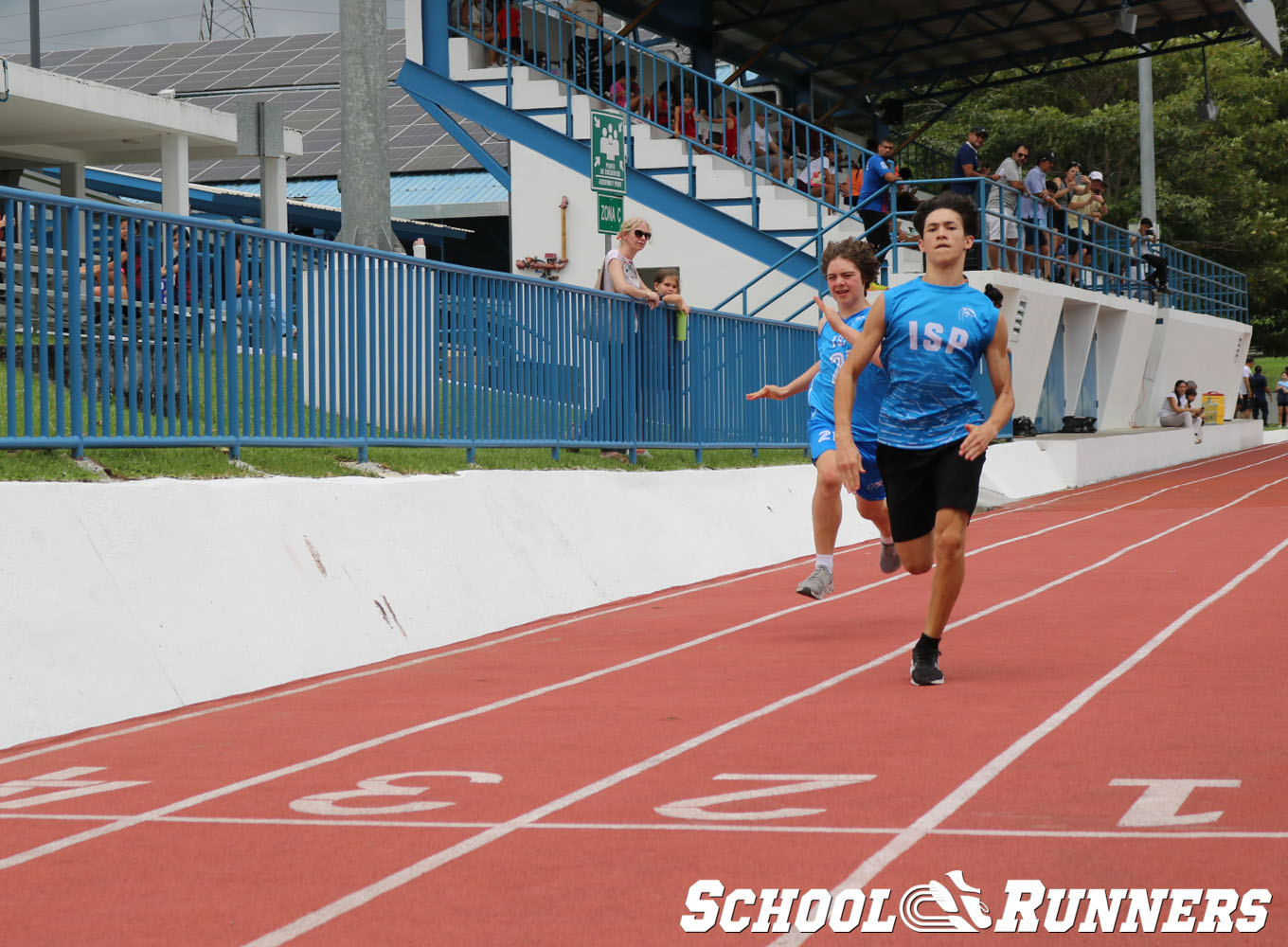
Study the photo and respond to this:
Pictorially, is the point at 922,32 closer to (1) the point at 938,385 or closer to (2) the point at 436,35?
(2) the point at 436,35

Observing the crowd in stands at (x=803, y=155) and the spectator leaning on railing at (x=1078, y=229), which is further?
the spectator leaning on railing at (x=1078, y=229)

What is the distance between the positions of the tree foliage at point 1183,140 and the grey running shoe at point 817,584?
130ft

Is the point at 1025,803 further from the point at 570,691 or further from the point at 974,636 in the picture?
the point at 974,636

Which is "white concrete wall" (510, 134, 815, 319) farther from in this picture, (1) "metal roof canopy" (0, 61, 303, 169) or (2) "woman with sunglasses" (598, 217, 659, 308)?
(2) "woman with sunglasses" (598, 217, 659, 308)

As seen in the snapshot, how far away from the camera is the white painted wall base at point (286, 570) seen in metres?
7.95

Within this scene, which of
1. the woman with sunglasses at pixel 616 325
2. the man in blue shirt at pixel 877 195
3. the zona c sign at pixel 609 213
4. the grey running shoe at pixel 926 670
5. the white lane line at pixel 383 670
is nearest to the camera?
the white lane line at pixel 383 670

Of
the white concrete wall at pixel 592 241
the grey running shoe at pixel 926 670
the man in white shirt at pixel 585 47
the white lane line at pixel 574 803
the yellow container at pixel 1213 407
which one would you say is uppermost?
the man in white shirt at pixel 585 47

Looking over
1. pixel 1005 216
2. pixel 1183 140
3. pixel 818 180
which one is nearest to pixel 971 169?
pixel 1005 216

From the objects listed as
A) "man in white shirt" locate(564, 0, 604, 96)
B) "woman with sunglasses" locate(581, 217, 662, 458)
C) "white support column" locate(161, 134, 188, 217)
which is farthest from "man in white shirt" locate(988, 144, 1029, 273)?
"white support column" locate(161, 134, 188, 217)

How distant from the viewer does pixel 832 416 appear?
10.9 m

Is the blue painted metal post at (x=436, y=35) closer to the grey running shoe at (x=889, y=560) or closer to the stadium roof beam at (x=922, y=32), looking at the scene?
the stadium roof beam at (x=922, y=32)

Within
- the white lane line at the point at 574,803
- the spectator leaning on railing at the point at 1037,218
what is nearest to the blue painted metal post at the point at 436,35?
the spectator leaning on railing at the point at 1037,218

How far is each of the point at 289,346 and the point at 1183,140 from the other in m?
44.5

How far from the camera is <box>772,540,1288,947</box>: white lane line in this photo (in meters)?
4.92
